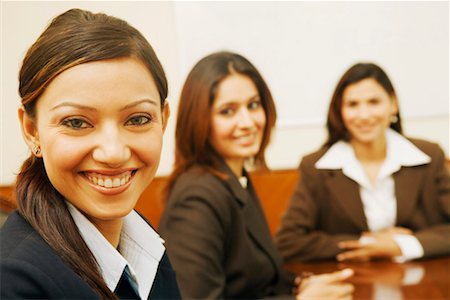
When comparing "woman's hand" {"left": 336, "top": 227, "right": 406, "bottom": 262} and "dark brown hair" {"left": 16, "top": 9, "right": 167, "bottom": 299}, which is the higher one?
"dark brown hair" {"left": 16, "top": 9, "right": 167, "bottom": 299}

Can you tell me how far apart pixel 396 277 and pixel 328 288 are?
5.3 inches

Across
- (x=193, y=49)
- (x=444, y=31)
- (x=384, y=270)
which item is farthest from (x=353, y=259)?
(x=193, y=49)

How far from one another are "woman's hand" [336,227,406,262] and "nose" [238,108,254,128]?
15.4 inches

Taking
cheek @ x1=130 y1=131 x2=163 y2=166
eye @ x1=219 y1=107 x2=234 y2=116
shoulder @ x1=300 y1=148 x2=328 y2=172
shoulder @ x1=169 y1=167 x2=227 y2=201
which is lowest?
shoulder @ x1=300 y1=148 x2=328 y2=172

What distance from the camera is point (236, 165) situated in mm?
1014

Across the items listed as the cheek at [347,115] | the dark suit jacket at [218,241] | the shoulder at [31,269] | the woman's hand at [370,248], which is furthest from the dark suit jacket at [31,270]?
the cheek at [347,115]

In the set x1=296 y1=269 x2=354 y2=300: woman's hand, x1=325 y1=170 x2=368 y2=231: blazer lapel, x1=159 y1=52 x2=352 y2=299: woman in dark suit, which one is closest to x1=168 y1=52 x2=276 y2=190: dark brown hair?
x1=159 y1=52 x2=352 y2=299: woman in dark suit

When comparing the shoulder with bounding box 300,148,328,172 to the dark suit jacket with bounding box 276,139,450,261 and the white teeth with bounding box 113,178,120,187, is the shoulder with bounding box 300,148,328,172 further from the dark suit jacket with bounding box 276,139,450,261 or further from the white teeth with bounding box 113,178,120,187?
the white teeth with bounding box 113,178,120,187

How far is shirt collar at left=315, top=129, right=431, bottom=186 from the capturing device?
4.38 feet

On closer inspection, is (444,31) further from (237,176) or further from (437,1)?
(237,176)

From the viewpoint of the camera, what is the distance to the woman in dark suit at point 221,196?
32.6 inches

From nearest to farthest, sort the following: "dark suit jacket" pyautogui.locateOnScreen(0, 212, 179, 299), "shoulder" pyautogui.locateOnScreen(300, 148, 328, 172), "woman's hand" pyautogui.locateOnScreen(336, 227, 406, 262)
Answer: "dark suit jacket" pyautogui.locateOnScreen(0, 212, 179, 299), "woman's hand" pyautogui.locateOnScreen(336, 227, 406, 262), "shoulder" pyautogui.locateOnScreen(300, 148, 328, 172)

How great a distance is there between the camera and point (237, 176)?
1.00 m

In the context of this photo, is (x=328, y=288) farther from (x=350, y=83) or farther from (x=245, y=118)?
(x=350, y=83)
